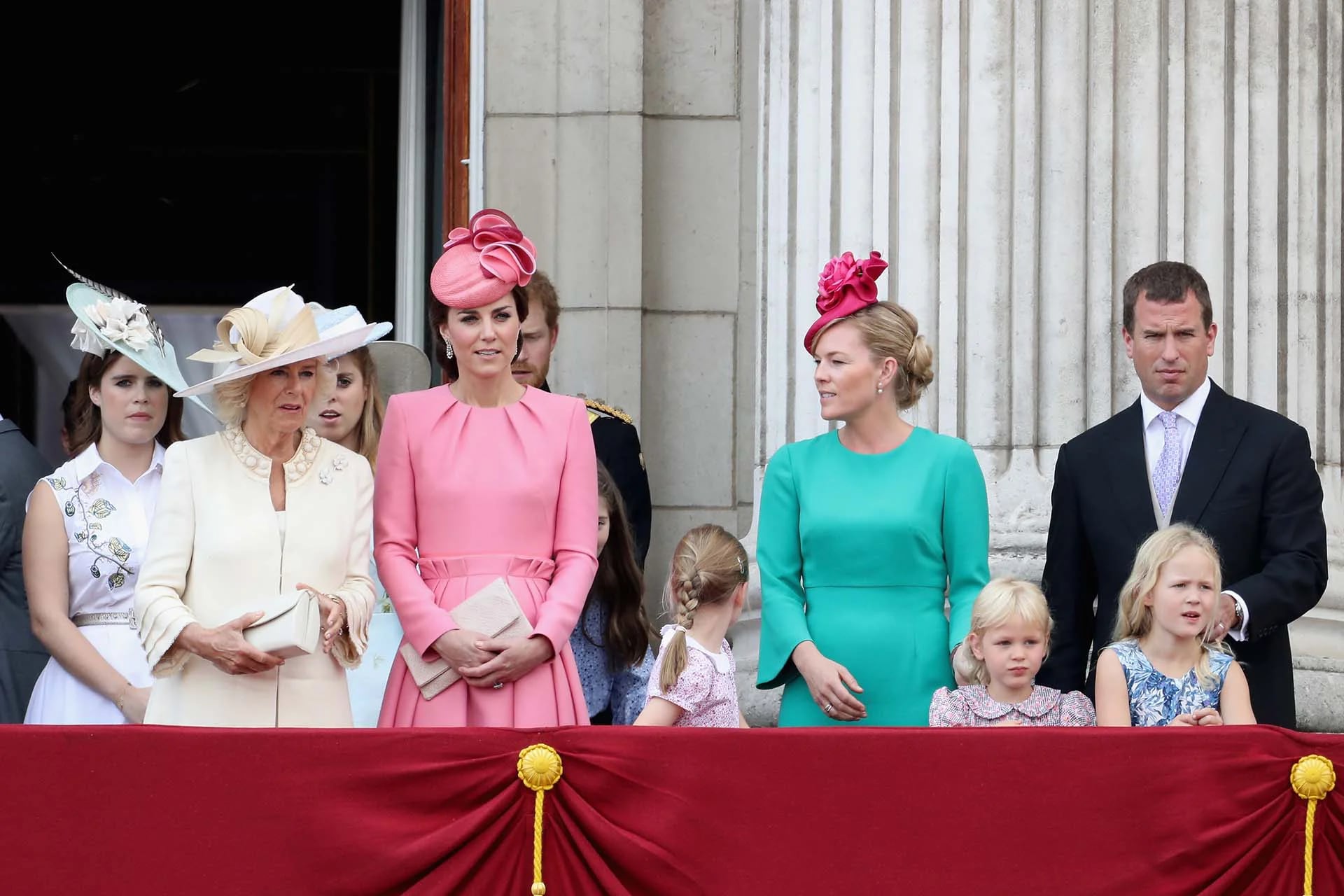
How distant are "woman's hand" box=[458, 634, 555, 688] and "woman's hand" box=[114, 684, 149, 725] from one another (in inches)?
38.2

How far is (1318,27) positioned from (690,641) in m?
3.20

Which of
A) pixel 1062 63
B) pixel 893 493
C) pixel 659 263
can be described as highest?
pixel 1062 63

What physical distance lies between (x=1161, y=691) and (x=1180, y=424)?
0.75 metres

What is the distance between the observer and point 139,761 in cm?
371

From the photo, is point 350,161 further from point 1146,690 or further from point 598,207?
point 1146,690

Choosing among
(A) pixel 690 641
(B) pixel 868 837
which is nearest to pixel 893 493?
(A) pixel 690 641

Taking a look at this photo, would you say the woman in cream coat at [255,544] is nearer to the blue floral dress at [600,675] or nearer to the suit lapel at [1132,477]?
the blue floral dress at [600,675]

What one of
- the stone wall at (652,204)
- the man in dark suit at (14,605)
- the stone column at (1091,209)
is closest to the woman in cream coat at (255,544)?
the man in dark suit at (14,605)

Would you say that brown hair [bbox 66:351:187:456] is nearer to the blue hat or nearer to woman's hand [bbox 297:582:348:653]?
the blue hat

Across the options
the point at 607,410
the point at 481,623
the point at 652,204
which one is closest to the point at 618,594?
the point at 607,410

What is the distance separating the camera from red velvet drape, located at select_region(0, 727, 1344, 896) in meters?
3.70

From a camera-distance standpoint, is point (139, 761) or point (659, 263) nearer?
point (139, 761)

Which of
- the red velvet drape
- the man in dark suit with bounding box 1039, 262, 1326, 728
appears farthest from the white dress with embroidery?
the man in dark suit with bounding box 1039, 262, 1326, 728

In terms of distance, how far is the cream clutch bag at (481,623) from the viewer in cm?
418
